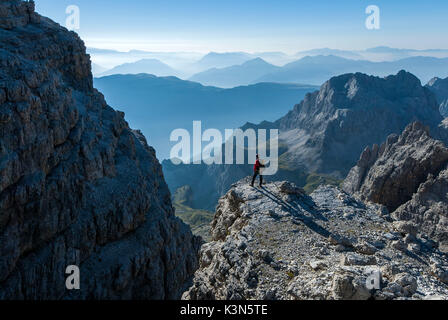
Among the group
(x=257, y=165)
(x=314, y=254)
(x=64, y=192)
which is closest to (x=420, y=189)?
(x=257, y=165)

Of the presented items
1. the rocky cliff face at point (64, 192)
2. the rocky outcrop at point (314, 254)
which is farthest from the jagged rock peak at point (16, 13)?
the rocky outcrop at point (314, 254)

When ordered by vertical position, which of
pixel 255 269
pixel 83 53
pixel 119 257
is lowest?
pixel 119 257

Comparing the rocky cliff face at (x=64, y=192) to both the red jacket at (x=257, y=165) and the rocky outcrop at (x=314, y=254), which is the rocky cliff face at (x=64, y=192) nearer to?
the rocky outcrop at (x=314, y=254)

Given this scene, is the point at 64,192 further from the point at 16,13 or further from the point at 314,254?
the point at 314,254

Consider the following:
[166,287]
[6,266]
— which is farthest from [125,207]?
[6,266]

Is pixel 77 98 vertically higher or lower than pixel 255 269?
higher
